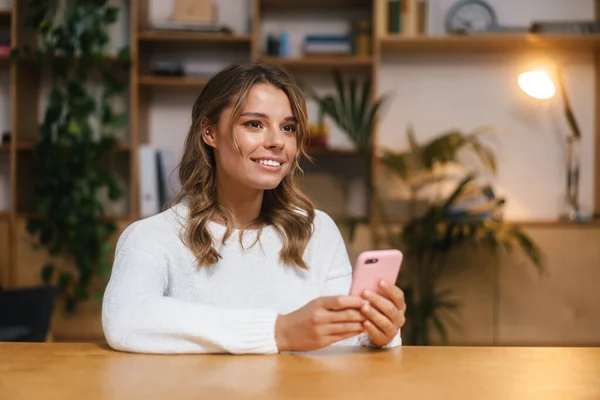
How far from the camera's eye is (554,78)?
4.55 metres

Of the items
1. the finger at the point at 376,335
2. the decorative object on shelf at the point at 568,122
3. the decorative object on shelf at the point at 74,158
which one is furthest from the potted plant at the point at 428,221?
the finger at the point at 376,335

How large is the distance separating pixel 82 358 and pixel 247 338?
0.29 m

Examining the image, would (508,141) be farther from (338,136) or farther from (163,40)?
(163,40)

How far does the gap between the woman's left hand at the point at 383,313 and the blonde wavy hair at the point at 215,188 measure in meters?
0.39

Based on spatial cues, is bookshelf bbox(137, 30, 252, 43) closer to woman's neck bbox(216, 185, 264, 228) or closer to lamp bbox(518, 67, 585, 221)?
lamp bbox(518, 67, 585, 221)

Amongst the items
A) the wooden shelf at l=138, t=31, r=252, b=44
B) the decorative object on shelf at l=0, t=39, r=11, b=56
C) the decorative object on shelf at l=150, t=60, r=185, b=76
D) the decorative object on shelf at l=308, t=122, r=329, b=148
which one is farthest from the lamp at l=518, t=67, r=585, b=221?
the decorative object on shelf at l=0, t=39, r=11, b=56

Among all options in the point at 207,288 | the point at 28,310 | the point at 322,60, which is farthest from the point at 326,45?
the point at 207,288

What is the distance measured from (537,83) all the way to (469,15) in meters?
0.59

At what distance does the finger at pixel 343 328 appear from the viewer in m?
1.48

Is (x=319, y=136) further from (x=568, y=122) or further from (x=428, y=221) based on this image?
(x=568, y=122)

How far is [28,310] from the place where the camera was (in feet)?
11.5

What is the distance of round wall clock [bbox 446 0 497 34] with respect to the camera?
14.7 ft

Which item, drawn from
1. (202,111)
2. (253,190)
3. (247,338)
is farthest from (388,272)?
(202,111)

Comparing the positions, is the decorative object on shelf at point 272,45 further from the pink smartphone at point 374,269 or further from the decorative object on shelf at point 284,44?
the pink smartphone at point 374,269
